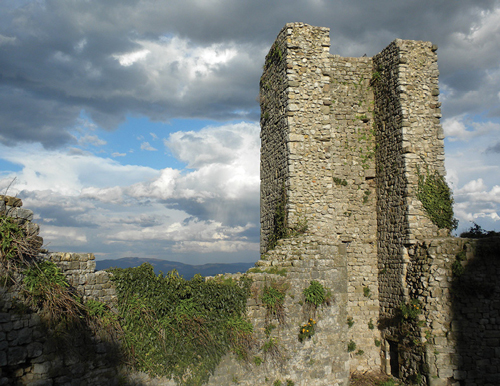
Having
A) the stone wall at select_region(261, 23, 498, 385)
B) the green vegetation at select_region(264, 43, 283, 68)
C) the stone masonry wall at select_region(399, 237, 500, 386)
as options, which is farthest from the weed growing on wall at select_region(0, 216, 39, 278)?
the stone masonry wall at select_region(399, 237, 500, 386)

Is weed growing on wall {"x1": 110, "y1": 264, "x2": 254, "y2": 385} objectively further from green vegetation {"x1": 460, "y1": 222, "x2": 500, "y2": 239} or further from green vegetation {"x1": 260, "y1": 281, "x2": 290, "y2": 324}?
green vegetation {"x1": 460, "y1": 222, "x2": 500, "y2": 239}

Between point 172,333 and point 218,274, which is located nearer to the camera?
point 172,333

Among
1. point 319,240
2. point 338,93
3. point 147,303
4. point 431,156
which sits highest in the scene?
point 338,93

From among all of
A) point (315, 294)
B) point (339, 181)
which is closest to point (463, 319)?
point (315, 294)

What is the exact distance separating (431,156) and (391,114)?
2.08 metres

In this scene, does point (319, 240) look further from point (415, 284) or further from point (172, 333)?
point (172, 333)

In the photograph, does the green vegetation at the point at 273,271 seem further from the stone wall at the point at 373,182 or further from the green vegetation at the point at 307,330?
the stone wall at the point at 373,182

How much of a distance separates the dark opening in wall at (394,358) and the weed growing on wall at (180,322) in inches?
258

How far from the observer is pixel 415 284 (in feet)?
41.7

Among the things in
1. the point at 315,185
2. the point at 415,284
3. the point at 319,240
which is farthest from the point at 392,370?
the point at 315,185

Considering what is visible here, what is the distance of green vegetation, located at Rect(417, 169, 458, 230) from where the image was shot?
13211mm

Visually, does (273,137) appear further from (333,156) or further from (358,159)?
(358,159)

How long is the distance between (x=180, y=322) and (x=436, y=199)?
9.55 metres

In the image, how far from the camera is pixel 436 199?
→ 1329 centimetres
